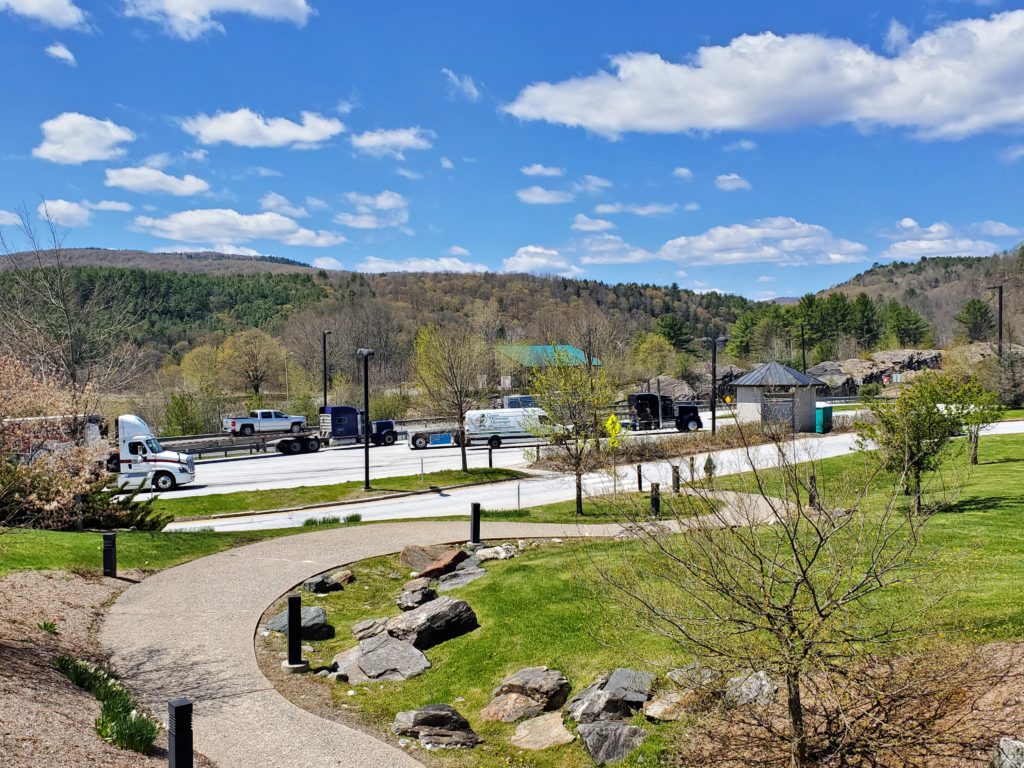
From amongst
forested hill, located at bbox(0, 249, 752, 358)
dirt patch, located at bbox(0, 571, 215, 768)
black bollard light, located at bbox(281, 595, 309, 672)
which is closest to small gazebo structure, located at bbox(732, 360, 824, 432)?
black bollard light, located at bbox(281, 595, 309, 672)

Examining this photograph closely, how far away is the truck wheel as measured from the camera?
29.9 meters

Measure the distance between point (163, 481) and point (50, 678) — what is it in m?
22.3

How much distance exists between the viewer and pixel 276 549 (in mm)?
18734

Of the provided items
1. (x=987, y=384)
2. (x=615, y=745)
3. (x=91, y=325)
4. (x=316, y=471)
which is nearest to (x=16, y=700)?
(x=615, y=745)

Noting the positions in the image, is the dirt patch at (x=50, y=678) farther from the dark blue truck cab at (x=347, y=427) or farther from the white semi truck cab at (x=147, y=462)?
the dark blue truck cab at (x=347, y=427)

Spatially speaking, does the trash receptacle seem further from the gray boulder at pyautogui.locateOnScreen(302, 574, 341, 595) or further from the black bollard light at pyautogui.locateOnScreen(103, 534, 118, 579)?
the black bollard light at pyautogui.locateOnScreen(103, 534, 118, 579)

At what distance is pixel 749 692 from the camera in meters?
7.84

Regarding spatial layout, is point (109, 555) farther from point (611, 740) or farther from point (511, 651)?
point (611, 740)

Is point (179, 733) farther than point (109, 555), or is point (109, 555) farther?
point (109, 555)

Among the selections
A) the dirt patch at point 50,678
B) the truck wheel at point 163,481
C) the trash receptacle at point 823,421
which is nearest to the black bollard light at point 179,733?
the dirt patch at point 50,678

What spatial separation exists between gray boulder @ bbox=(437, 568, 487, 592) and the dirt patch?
6.16 m

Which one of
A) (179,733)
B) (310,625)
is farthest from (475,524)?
(179,733)

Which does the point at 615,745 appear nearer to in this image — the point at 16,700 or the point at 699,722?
the point at 699,722

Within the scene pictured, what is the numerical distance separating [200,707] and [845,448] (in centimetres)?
3238
